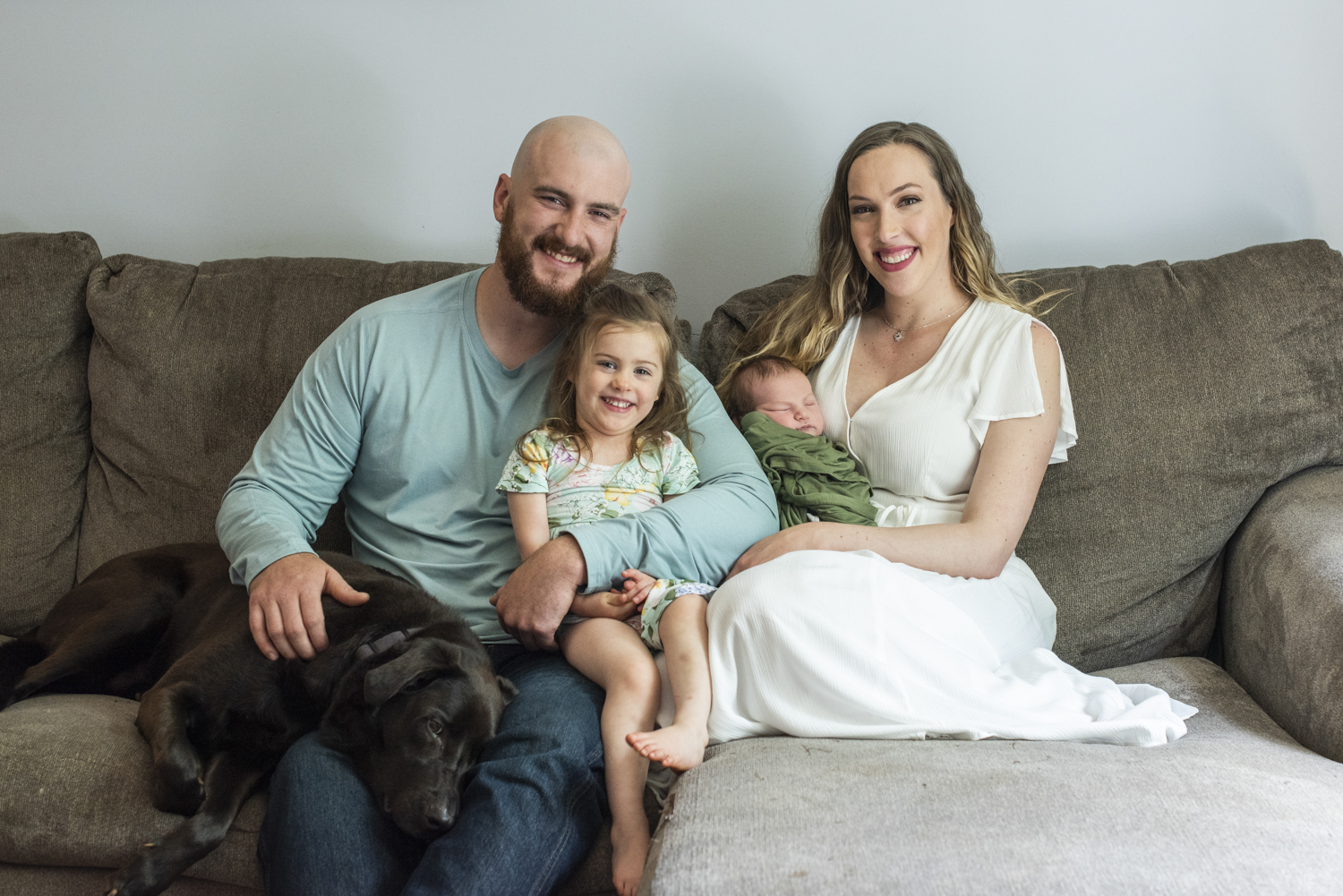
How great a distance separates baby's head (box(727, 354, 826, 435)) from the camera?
1.89m

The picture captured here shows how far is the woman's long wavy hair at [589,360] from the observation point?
1648mm

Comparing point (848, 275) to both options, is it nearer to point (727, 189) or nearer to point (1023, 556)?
point (727, 189)

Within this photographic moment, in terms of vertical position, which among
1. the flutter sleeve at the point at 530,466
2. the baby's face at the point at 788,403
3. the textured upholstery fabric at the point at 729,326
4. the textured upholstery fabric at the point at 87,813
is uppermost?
the textured upholstery fabric at the point at 729,326

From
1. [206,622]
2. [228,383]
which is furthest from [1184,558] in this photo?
[228,383]

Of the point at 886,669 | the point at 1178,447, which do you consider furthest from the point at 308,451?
the point at 1178,447

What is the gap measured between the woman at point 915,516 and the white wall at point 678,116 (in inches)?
17.3

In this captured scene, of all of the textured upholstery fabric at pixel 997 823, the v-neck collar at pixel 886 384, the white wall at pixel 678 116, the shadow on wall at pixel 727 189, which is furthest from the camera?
the shadow on wall at pixel 727 189

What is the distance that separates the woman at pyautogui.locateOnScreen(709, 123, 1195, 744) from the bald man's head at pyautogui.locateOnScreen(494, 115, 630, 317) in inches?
18.8

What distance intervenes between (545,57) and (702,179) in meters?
0.51

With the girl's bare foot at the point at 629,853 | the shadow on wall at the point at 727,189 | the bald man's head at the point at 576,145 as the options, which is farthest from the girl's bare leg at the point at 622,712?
the shadow on wall at the point at 727,189

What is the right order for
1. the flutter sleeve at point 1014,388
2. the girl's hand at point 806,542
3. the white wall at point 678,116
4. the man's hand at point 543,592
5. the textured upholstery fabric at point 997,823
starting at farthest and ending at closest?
the white wall at point 678,116
the flutter sleeve at point 1014,388
the girl's hand at point 806,542
the man's hand at point 543,592
the textured upholstery fabric at point 997,823

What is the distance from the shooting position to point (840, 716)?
1.28m

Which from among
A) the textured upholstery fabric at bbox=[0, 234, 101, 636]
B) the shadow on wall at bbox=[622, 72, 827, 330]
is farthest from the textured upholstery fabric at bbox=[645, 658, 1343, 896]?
the textured upholstery fabric at bbox=[0, 234, 101, 636]

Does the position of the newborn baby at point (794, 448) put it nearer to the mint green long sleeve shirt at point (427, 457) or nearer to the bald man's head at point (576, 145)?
the mint green long sleeve shirt at point (427, 457)
